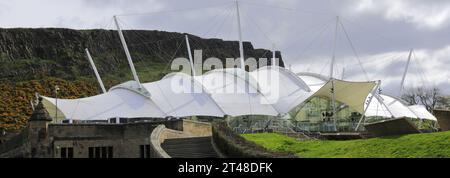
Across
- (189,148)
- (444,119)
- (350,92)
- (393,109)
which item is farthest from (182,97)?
(444,119)

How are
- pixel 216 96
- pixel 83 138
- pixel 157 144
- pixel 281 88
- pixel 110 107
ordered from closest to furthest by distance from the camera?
pixel 157 144 < pixel 83 138 < pixel 110 107 < pixel 216 96 < pixel 281 88

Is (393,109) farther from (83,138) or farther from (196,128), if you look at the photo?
(83,138)

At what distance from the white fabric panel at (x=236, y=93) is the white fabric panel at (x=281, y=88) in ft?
4.89

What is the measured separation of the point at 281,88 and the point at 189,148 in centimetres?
5407

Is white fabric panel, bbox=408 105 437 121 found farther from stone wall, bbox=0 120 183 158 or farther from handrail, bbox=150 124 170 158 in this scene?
handrail, bbox=150 124 170 158

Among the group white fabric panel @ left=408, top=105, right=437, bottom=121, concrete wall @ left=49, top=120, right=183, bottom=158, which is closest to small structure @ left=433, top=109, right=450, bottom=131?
concrete wall @ left=49, top=120, right=183, bottom=158

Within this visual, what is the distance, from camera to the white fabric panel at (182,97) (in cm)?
7131

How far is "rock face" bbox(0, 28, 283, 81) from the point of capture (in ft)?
498

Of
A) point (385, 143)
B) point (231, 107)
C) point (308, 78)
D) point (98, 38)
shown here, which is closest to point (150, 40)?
point (98, 38)

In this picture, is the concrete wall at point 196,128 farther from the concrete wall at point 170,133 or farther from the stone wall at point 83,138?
the stone wall at point 83,138

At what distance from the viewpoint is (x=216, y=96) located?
77250 millimetres

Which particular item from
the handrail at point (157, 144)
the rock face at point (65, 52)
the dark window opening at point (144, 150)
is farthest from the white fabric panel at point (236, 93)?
the rock face at point (65, 52)

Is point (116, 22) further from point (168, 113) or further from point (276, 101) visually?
point (276, 101)
